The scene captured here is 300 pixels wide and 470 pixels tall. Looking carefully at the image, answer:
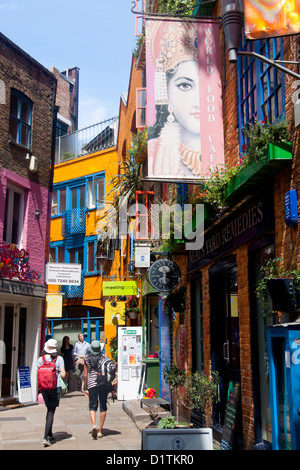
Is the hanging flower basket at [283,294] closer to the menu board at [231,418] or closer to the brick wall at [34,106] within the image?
the menu board at [231,418]

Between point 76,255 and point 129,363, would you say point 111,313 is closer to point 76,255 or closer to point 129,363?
point 129,363

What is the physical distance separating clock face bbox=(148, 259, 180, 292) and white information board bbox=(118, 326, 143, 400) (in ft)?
16.2

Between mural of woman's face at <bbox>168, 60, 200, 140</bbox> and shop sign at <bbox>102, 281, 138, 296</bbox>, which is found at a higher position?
mural of woman's face at <bbox>168, 60, 200, 140</bbox>

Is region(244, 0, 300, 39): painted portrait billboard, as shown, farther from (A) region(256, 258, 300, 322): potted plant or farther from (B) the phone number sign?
(B) the phone number sign

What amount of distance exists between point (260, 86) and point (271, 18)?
1857 millimetres

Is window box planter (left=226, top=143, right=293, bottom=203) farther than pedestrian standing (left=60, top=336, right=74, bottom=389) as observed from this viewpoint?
No

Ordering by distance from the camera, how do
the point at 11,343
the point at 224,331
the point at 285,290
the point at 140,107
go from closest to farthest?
1. the point at 285,290
2. the point at 224,331
3. the point at 11,343
4. the point at 140,107

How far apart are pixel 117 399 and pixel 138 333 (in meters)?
2.05

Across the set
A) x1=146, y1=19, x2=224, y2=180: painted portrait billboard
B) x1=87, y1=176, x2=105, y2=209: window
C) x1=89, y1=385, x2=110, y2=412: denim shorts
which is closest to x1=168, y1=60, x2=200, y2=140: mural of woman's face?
x1=146, y1=19, x2=224, y2=180: painted portrait billboard

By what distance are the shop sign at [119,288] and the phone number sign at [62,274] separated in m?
1.83

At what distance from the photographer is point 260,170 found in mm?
6438

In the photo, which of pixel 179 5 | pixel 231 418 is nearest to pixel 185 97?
pixel 179 5

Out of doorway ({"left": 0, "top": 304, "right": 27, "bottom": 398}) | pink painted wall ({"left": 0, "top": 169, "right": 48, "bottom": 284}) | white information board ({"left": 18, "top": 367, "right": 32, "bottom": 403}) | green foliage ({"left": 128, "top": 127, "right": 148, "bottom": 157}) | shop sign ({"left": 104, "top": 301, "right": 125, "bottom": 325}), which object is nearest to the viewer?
doorway ({"left": 0, "top": 304, "right": 27, "bottom": 398})

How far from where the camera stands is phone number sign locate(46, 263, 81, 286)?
16297mm
